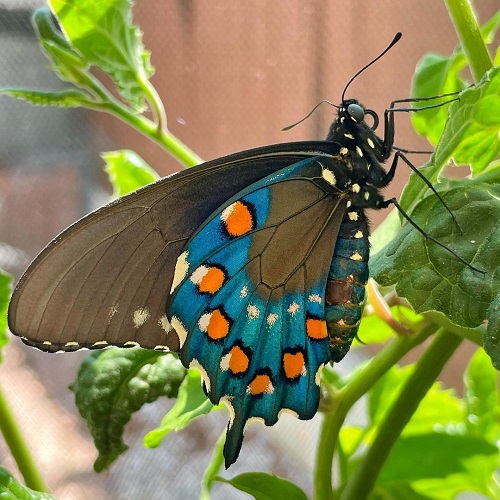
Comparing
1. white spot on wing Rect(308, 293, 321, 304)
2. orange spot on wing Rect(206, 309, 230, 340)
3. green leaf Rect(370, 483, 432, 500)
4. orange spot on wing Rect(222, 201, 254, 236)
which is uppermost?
orange spot on wing Rect(222, 201, 254, 236)

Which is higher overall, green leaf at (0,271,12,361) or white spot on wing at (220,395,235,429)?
green leaf at (0,271,12,361)

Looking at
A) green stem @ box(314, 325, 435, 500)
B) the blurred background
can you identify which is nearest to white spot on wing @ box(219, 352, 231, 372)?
green stem @ box(314, 325, 435, 500)

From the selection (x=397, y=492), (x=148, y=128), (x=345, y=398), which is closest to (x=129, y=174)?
(x=148, y=128)

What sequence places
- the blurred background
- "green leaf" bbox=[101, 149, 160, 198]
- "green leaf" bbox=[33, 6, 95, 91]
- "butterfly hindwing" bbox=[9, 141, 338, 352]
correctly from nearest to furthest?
"butterfly hindwing" bbox=[9, 141, 338, 352]
"green leaf" bbox=[33, 6, 95, 91]
"green leaf" bbox=[101, 149, 160, 198]
the blurred background

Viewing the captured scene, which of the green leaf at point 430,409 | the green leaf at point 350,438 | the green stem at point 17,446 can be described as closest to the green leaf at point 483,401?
the green leaf at point 430,409

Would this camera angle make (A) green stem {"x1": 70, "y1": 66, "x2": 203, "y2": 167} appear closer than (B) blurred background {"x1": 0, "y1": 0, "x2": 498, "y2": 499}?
Yes

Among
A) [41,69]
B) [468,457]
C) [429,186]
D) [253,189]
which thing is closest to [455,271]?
[429,186]

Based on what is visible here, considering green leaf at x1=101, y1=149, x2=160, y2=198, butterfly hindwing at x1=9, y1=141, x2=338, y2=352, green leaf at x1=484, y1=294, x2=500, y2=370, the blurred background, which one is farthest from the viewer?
the blurred background

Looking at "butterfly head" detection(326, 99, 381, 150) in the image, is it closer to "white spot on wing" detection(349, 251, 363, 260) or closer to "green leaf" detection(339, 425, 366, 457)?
"white spot on wing" detection(349, 251, 363, 260)

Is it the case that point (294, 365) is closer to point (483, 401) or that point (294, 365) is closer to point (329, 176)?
point (329, 176)
